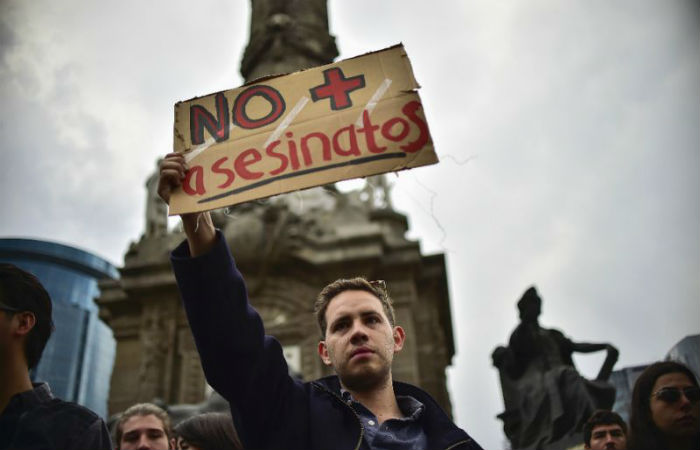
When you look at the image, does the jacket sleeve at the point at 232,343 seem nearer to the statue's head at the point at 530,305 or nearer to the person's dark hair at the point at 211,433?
the person's dark hair at the point at 211,433

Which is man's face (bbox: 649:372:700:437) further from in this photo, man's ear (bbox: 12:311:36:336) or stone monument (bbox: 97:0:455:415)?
stone monument (bbox: 97:0:455:415)

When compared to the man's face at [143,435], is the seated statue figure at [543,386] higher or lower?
higher

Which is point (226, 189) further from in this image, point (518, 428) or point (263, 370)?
point (518, 428)

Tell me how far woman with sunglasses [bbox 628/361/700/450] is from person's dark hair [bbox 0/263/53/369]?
3.19m

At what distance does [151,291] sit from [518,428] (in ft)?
23.4

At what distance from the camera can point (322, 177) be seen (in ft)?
7.52

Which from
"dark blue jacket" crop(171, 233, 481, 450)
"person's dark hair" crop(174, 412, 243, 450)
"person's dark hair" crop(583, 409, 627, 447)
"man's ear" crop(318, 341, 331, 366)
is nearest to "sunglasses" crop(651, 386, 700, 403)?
"person's dark hair" crop(583, 409, 627, 447)

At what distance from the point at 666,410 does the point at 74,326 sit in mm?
22146

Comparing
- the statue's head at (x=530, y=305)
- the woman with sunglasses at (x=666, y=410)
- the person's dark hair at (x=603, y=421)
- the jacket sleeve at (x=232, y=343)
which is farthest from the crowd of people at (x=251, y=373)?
the statue's head at (x=530, y=305)

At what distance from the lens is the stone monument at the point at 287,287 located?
10695mm

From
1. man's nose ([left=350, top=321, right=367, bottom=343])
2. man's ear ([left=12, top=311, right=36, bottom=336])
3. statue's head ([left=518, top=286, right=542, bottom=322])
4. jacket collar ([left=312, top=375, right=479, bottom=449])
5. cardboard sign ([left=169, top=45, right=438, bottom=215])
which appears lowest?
jacket collar ([left=312, top=375, right=479, bottom=449])

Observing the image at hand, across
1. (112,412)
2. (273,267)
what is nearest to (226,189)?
(273,267)

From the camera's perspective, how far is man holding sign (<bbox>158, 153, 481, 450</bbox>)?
6.31ft

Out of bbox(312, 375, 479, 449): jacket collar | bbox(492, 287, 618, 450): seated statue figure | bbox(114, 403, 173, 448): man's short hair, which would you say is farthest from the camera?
bbox(492, 287, 618, 450): seated statue figure
